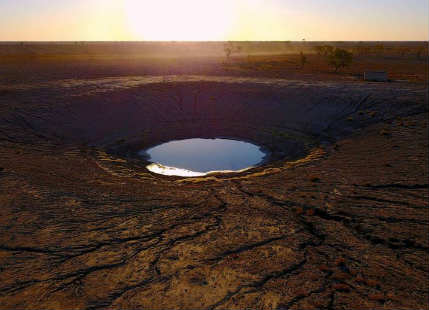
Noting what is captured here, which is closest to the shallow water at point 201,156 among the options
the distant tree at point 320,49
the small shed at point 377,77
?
the small shed at point 377,77

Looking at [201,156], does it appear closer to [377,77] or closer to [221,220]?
[221,220]

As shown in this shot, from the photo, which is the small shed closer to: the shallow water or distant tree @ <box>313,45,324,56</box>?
the shallow water

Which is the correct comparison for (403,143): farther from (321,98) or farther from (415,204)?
(321,98)

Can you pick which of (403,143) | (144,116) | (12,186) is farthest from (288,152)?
(12,186)

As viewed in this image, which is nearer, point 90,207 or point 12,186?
point 90,207

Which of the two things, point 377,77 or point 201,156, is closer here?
point 201,156

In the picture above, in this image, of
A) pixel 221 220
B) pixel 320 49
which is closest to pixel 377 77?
pixel 221 220
